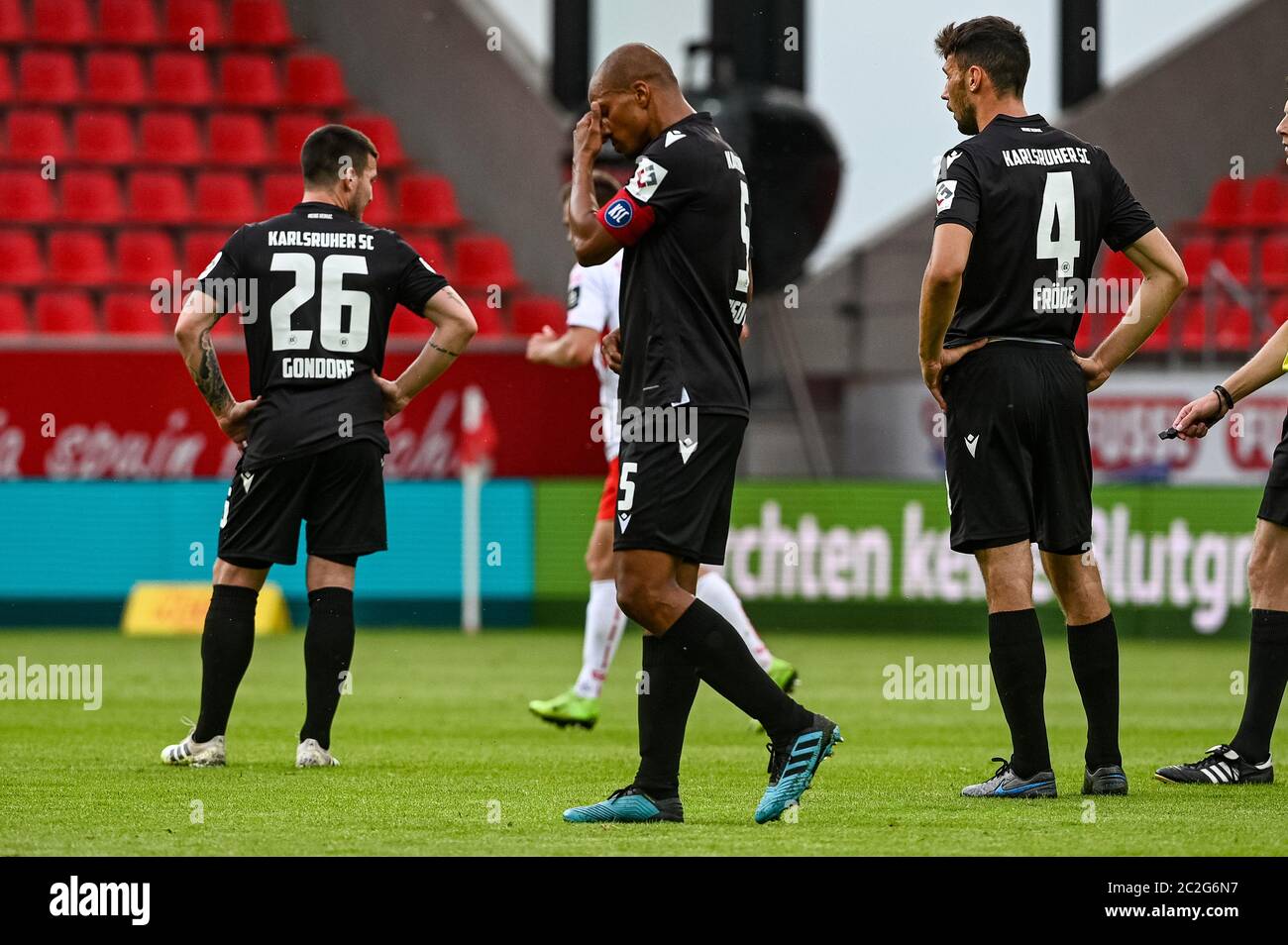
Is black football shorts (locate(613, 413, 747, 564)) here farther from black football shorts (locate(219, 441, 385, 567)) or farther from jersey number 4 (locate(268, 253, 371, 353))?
jersey number 4 (locate(268, 253, 371, 353))

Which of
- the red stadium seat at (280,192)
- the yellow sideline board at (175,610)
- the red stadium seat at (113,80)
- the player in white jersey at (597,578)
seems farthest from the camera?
the red stadium seat at (113,80)

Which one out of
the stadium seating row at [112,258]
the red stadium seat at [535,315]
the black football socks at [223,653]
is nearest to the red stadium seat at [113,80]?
the stadium seating row at [112,258]

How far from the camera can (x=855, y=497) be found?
1433 centimetres

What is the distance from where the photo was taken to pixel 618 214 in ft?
17.7

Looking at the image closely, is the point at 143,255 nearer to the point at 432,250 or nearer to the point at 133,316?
the point at 133,316

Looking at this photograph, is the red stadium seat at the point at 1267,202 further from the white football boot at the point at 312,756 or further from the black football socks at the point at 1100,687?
the white football boot at the point at 312,756

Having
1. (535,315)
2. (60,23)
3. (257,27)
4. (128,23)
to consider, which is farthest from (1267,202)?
(60,23)

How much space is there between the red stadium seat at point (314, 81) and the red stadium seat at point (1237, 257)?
846 centimetres

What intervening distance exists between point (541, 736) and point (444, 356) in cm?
186

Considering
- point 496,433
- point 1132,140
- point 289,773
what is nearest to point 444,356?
point 289,773

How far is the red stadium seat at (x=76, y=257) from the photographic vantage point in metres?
17.6

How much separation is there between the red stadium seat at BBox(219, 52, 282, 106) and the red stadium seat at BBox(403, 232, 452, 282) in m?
2.15

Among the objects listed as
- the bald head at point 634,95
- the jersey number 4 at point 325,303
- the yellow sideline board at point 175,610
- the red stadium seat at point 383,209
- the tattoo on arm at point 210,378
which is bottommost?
the yellow sideline board at point 175,610
